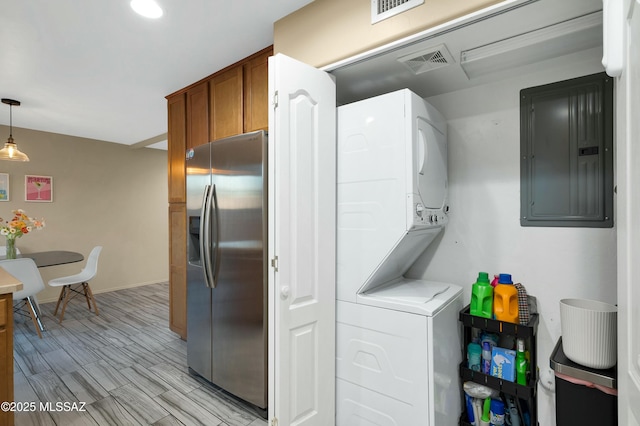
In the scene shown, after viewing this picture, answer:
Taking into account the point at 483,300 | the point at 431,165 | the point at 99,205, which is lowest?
the point at 483,300

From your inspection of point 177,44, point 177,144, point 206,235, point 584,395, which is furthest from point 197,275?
point 584,395

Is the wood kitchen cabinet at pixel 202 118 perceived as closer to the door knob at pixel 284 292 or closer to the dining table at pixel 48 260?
the door knob at pixel 284 292

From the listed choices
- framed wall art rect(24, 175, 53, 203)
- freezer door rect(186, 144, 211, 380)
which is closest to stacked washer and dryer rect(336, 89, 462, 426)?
freezer door rect(186, 144, 211, 380)

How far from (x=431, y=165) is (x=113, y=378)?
9.55ft

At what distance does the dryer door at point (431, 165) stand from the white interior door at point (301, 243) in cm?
48

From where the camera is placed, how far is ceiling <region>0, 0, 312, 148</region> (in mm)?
1833

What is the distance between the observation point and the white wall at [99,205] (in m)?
4.46

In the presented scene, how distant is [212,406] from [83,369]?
138 cm

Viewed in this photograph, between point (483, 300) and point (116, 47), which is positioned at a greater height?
point (116, 47)

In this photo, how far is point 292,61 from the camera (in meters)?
1.54

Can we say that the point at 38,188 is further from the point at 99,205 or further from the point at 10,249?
the point at 10,249

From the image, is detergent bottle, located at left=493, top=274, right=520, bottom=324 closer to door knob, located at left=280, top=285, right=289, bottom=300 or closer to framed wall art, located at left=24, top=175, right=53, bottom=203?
door knob, located at left=280, top=285, right=289, bottom=300

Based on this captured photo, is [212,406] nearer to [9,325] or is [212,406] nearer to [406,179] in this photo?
[9,325]

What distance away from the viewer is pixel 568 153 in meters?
1.71
